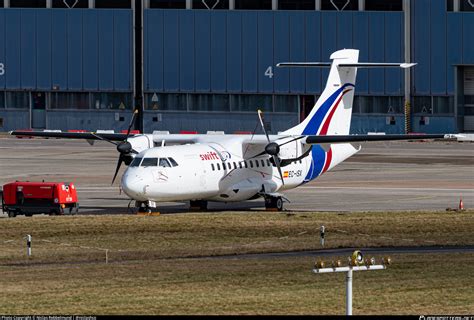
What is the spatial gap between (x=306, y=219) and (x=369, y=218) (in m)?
2.25

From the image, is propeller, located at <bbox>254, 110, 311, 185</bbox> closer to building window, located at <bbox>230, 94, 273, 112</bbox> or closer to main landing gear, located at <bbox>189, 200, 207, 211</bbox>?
main landing gear, located at <bbox>189, 200, 207, 211</bbox>

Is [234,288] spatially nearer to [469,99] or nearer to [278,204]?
[278,204]

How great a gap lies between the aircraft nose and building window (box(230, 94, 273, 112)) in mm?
57169

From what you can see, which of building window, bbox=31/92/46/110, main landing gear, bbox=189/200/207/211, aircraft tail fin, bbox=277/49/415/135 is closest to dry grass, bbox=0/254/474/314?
main landing gear, bbox=189/200/207/211

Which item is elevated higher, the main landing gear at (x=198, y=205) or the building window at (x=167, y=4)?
the building window at (x=167, y=4)

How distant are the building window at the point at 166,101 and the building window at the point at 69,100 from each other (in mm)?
5543

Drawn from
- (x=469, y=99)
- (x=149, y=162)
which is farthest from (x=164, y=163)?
(x=469, y=99)

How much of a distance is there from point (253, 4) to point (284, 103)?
335 inches

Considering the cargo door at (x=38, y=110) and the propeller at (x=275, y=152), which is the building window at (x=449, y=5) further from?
the propeller at (x=275, y=152)

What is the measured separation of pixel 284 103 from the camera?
333ft

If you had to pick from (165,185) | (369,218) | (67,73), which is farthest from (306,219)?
(67,73)

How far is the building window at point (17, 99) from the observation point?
106m

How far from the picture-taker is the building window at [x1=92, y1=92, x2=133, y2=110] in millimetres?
103625

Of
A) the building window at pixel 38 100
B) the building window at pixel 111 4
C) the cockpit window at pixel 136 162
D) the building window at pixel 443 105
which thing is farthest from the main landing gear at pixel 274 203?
the building window at pixel 38 100
